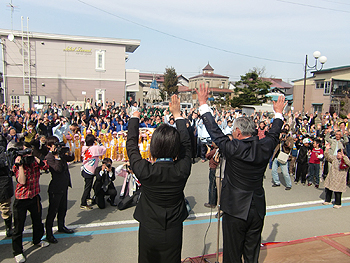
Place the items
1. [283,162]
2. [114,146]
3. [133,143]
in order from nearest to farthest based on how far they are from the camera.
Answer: [133,143] → [283,162] → [114,146]

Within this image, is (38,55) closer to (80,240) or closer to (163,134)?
(80,240)

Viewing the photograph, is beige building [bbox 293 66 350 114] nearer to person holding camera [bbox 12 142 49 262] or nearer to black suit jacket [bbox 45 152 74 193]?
black suit jacket [bbox 45 152 74 193]

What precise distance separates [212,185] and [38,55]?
2507cm

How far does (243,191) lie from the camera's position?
2738 millimetres

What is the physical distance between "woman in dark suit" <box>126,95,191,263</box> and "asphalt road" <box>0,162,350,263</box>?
6.27 ft

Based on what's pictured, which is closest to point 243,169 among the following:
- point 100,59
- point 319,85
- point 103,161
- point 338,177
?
point 103,161

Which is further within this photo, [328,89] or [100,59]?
[328,89]

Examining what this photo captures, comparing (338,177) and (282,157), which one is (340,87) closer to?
(282,157)

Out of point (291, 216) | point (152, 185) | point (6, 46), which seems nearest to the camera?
point (152, 185)

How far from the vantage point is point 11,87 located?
2461 cm

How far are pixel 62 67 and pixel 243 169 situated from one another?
87.8ft

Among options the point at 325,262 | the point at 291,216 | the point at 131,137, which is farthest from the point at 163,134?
the point at 291,216

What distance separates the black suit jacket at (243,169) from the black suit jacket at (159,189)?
582 mm

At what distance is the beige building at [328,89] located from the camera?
3022 cm
